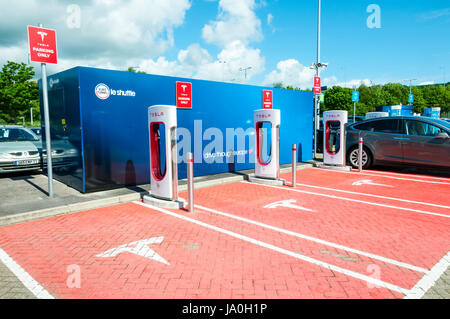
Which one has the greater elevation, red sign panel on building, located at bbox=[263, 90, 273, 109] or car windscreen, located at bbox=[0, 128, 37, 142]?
red sign panel on building, located at bbox=[263, 90, 273, 109]

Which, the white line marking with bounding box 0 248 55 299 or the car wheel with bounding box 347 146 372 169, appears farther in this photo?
the car wheel with bounding box 347 146 372 169

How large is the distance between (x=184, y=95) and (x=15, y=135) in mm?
5988

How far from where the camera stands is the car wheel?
1080 cm

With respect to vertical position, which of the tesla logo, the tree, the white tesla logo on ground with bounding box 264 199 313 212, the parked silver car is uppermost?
the tree

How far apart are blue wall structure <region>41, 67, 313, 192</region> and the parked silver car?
4.16 feet

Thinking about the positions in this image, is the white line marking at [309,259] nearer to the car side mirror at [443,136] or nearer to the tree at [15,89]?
the car side mirror at [443,136]

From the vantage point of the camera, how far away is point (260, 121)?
28.8 ft

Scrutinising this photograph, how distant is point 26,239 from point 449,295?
5344 mm

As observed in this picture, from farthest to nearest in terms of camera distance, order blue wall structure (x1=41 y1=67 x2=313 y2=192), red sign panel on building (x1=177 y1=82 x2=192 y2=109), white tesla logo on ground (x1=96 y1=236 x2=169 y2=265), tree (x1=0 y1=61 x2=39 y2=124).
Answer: tree (x1=0 y1=61 x2=39 y2=124)
red sign panel on building (x1=177 y1=82 x2=192 y2=109)
blue wall structure (x1=41 y1=67 x2=313 y2=192)
white tesla logo on ground (x1=96 y1=236 x2=169 y2=265)

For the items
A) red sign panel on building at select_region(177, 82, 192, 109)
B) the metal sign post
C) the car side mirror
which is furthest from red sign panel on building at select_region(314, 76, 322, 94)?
the metal sign post

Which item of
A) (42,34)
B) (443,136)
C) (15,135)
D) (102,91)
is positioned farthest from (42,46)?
(443,136)

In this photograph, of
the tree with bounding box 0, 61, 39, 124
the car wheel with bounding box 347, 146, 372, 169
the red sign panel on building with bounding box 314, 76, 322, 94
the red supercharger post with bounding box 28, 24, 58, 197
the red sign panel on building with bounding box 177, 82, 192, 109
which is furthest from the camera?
the tree with bounding box 0, 61, 39, 124

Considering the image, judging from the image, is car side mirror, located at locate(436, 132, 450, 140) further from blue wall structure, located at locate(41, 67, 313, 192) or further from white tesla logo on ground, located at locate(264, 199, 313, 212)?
blue wall structure, located at locate(41, 67, 313, 192)
